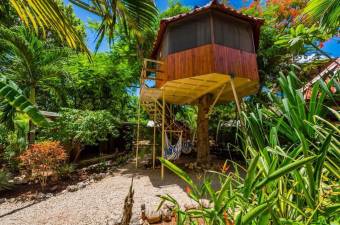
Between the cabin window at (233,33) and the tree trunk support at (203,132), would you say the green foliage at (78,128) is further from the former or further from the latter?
the cabin window at (233,33)

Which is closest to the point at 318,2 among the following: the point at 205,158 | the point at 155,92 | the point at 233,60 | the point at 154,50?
the point at 233,60

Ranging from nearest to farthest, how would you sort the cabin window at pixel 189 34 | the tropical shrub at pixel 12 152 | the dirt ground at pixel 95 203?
the dirt ground at pixel 95 203
the cabin window at pixel 189 34
the tropical shrub at pixel 12 152

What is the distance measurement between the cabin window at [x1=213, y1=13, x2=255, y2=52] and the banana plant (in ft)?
23.6

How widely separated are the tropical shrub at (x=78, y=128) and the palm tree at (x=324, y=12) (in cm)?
1044

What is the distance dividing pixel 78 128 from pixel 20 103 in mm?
9797

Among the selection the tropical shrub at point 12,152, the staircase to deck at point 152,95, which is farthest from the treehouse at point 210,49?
the tropical shrub at point 12,152

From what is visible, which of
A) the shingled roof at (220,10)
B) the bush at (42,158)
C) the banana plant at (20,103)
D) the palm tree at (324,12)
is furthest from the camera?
the bush at (42,158)

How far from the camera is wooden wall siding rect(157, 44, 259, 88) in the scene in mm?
8180

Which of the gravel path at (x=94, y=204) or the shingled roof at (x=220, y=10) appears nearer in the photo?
the gravel path at (x=94, y=204)

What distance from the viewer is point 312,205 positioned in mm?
1307

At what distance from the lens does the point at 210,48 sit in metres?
→ 8.23

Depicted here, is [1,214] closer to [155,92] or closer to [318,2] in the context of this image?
[155,92]

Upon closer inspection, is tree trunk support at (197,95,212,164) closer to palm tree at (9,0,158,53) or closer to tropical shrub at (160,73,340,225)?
tropical shrub at (160,73,340,225)

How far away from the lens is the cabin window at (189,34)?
341 inches
